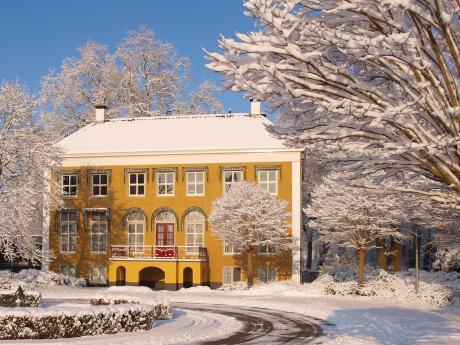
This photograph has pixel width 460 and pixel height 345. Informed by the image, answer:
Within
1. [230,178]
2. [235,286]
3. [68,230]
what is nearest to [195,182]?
[230,178]

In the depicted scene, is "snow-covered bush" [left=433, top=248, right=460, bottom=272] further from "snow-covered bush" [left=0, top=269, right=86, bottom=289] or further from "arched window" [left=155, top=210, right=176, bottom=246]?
"snow-covered bush" [left=0, top=269, right=86, bottom=289]

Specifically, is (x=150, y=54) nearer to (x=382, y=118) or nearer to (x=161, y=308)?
(x=161, y=308)

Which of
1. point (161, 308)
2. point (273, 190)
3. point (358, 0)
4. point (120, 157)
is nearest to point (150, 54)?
point (120, 157)

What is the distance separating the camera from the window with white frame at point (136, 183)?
45.0 meters

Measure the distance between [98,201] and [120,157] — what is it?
127 inches

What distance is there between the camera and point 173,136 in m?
45.9

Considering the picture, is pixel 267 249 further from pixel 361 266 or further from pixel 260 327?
pixel 260 327

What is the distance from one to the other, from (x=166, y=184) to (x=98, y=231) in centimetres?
547

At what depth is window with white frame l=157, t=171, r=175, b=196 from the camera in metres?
44.5

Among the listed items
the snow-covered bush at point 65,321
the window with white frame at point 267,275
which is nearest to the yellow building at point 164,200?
the window with white frame at point 267,275

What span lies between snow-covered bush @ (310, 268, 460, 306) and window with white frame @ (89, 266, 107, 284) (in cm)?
1412

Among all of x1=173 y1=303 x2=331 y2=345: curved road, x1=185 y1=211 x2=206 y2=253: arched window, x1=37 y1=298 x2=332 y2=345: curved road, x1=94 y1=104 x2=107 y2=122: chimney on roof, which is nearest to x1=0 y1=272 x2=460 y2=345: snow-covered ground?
x1=37 y1=298 x2=332 y2=345: curved road

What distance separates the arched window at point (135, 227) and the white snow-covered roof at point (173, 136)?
414 centimetres

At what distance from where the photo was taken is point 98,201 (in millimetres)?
45406
